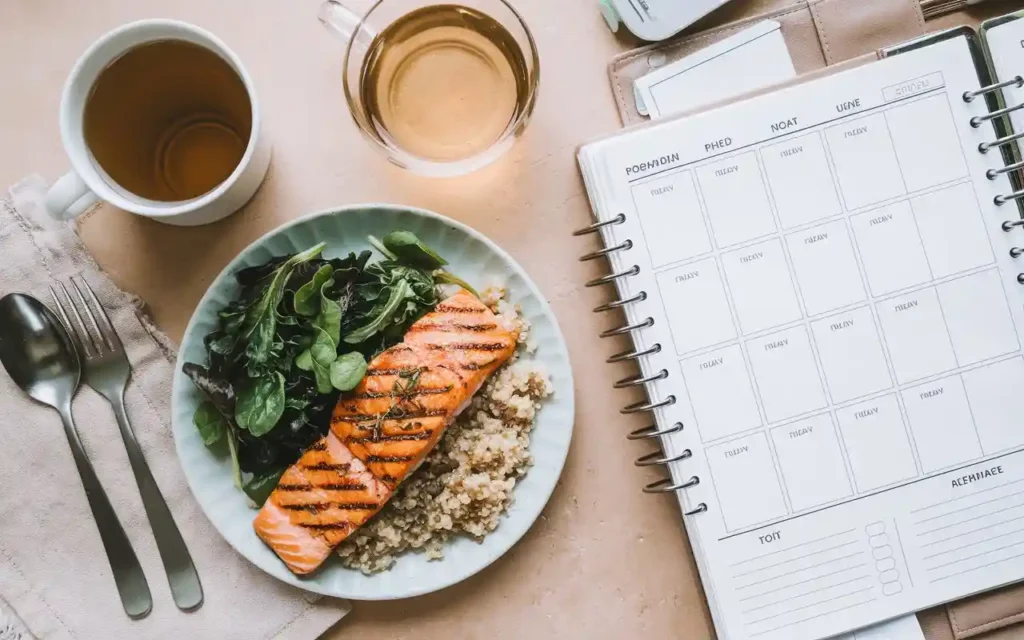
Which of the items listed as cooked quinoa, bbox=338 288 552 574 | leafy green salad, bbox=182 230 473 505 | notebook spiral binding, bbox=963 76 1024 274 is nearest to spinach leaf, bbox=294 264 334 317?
leafy green salad, bbox=182 230 473 505

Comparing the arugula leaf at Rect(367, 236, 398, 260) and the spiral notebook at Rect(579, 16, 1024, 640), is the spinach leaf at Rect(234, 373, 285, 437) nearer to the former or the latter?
the arugula leaf at Rect(367, 236, 398, 260)

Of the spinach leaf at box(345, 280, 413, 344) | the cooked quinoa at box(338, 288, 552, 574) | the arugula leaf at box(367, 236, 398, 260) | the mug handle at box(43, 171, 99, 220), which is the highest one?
the mug handle at box(43, 171, 99, 220)

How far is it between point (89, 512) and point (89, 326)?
0.26 m

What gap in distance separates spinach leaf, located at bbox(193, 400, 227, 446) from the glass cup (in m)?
0.41

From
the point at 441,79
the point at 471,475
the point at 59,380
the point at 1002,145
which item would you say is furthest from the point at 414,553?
the point at 1002,145

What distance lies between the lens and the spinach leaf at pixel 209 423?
1.00 meters

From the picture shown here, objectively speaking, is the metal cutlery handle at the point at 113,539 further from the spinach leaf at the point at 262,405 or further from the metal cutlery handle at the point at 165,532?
the spinach leaf at the point at 262,405

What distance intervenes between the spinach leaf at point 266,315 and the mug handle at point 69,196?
0.22 m

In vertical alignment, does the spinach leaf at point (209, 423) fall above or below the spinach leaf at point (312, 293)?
below

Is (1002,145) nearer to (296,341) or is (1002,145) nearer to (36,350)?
(296,341)

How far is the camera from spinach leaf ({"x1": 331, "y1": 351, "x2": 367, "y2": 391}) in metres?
0.95

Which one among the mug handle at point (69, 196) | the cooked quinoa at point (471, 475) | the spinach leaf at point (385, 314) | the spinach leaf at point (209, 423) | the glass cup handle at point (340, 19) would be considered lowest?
the cooked quinoa at point (471, 475)

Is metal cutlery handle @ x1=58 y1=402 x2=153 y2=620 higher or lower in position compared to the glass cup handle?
lower

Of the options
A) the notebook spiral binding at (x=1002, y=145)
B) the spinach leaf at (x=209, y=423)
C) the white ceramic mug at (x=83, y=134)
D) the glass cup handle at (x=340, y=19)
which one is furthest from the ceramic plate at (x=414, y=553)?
the notebook spiral binding at (x=1002, y=145)
